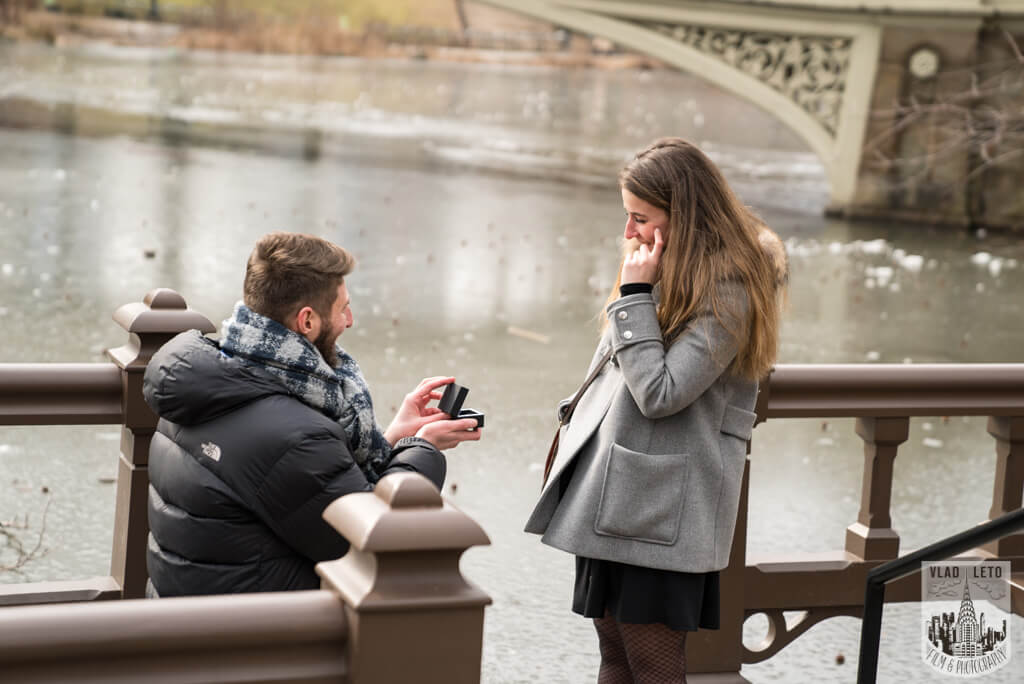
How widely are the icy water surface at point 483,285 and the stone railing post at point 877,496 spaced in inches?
26.8

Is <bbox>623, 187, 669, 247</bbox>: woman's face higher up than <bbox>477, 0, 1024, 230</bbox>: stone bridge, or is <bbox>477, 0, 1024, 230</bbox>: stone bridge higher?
<bbox>477, 0, 1024, 230</bbox>: stone bridge

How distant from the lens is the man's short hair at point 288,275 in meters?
2.89

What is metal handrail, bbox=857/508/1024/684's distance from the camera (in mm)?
2703

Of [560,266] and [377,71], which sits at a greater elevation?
[377,71]

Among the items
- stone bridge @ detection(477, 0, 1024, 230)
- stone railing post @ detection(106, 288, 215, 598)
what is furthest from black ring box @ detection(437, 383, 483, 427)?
stone bridge @ detection(477, 0, 1024, 230)

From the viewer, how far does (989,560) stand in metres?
4.29

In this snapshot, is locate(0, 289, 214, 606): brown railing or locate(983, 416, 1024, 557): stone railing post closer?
locate(0, 289, 214, 606): brown railing

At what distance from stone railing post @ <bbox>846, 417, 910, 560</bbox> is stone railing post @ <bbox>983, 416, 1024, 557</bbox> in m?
0.31

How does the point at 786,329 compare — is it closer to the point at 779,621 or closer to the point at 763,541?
A: the point at 763,541

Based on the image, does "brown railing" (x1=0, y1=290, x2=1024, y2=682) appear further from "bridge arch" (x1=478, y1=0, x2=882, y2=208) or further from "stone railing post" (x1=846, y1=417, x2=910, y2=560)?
"bridge arch" (x1=478, y1=0, x2=882, y2=208)

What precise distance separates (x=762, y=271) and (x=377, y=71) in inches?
1543

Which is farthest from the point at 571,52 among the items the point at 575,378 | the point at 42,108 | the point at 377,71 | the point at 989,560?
the point at 989,560

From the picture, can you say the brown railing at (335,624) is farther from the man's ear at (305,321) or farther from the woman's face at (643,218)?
the woman's face at (643,218)

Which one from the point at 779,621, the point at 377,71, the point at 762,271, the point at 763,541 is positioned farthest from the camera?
the point at 377,71
